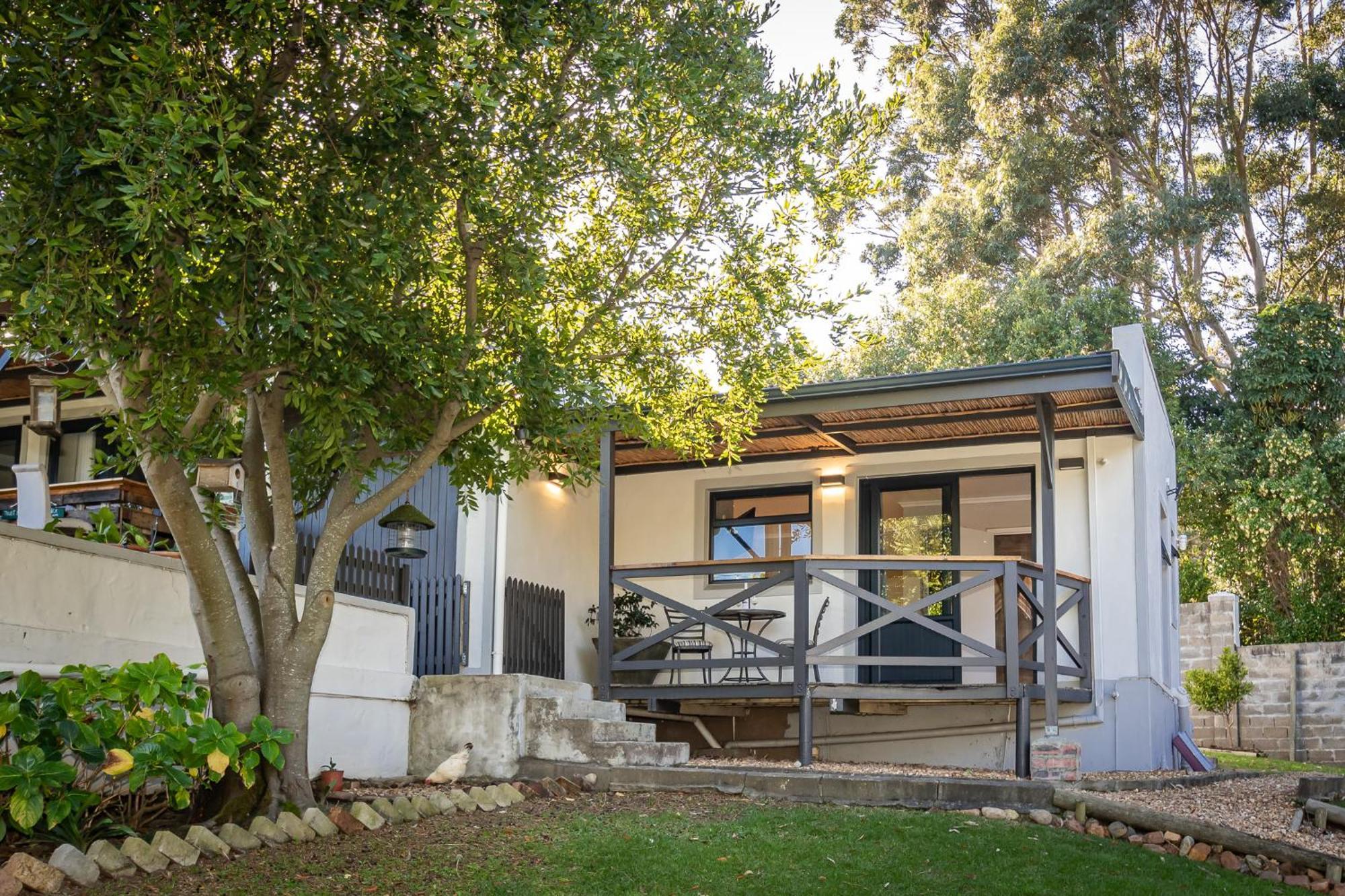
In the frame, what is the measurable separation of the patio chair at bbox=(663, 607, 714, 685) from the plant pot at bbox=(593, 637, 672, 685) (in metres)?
0.11

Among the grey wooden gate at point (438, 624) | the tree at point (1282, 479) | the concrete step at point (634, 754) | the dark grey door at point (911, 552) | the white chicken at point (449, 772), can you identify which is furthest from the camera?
the tree at point (1282, 479)

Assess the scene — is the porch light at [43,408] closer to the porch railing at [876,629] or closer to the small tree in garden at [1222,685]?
the porch railing at [876,629]

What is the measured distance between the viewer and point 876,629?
1068 cm

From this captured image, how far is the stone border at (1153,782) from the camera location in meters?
8.59

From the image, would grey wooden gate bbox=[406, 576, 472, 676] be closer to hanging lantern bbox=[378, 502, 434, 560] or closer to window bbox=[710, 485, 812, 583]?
hanging lantern bbox=[378, 502, 434, 560]

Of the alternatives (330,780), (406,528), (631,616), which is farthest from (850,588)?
(330,780)

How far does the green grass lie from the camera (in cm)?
1591

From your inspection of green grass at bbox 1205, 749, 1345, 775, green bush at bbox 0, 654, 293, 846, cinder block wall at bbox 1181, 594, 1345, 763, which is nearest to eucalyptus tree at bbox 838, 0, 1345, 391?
cinder block wall at bbox 1181, 594, 1345, 763

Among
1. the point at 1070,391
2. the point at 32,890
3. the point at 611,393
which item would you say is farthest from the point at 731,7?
the point at 32,890

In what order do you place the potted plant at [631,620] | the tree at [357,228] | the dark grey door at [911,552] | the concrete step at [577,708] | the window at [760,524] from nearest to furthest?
1. the tree at [357,228]
2. the concrete step at [577,708]
3. the dark grey door at [911,552]
4. the potted plant at [631,620]
5. the window at [760,524]

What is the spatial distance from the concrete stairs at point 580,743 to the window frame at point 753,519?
3.69 m

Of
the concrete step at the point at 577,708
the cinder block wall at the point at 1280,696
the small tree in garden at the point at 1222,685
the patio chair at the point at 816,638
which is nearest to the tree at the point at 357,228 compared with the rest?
the concrete step at the point at 577,708

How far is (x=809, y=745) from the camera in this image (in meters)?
9.82

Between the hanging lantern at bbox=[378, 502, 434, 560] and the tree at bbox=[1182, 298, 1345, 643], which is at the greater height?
the tree at bbox=[1182, 298, 1345, 643]
